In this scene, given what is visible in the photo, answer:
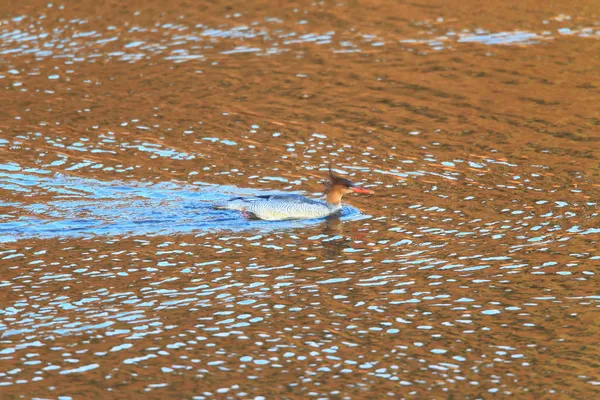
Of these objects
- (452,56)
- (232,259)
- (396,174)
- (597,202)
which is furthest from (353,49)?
(232,259)

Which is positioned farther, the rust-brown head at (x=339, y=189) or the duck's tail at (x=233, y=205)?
the rust-brown head at (x=339, y=189)

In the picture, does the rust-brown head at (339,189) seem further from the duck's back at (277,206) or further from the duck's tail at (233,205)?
the duck's tail at (233,205)

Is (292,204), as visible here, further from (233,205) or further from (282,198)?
(233,205)

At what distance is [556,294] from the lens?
47.2 feet

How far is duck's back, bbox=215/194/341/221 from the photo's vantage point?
17953 mm

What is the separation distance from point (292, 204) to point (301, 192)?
4.63ft

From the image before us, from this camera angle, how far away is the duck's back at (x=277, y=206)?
1795 centimetres

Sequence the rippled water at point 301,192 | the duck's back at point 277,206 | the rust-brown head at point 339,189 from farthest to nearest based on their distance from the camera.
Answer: the rust-brown head at point 339,189 → the duck's back at point 277,206 → the rippled water at point 301,192

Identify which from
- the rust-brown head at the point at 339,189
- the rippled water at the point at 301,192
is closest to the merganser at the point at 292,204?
the rust-brown head at the point at 339,189

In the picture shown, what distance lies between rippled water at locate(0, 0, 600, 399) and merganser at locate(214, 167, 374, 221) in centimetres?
24

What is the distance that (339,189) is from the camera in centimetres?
1861

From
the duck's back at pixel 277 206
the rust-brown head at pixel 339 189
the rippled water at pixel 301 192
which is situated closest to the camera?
the rippled water at pixel 301 192

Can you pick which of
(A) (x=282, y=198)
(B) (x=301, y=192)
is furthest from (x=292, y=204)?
(B) (x=301, y=192)

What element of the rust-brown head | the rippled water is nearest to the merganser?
the rust-brown head
